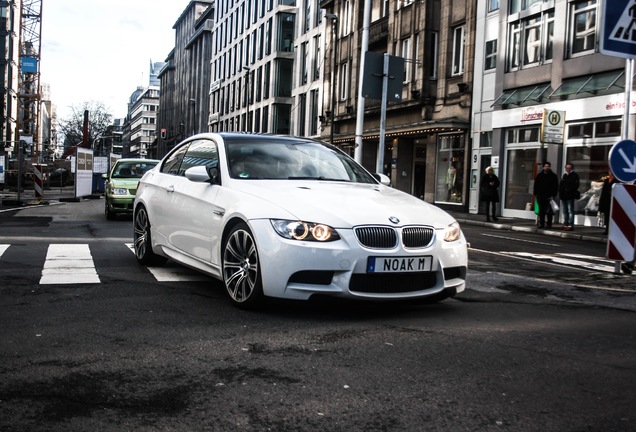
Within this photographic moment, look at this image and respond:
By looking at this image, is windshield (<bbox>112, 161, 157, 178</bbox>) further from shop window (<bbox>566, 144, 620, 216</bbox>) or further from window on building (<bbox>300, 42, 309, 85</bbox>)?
window on building (<bbox>300, 42, 309, 85</bbox>)

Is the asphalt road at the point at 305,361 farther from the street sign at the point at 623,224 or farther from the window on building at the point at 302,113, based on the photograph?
the window on building at the point at 302,113

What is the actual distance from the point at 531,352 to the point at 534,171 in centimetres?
2039

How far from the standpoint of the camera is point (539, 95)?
78.6ft

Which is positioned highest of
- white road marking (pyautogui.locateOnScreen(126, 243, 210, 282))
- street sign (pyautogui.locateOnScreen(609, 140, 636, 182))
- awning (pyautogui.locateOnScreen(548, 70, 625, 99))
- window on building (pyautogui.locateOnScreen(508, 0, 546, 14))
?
window on building (pyautogui.locateOnScreen(508, 0, 546, 14))

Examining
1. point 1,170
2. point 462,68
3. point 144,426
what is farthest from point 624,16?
point 1,170

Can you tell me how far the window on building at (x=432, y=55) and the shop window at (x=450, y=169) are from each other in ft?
10.6

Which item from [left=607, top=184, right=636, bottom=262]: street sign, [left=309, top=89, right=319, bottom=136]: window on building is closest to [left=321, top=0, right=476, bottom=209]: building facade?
[left=309, top=89, right=319, bottom=136]: window on building

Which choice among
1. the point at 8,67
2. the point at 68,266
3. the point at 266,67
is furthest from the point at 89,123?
the point at 68,266

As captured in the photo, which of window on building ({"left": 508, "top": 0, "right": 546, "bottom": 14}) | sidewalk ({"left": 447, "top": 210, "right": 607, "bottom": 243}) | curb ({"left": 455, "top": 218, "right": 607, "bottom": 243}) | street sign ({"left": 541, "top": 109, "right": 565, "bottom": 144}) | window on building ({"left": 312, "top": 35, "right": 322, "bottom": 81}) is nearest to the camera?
curb ({"left": 455, "top": 218, "right": 607, "bottom": 243})

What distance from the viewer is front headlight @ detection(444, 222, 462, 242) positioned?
17.5 feet

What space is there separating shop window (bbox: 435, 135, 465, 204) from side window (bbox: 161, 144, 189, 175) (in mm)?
22367

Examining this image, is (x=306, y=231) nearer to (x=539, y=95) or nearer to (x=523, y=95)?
(x=539, y=95)

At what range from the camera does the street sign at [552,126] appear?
2142cm

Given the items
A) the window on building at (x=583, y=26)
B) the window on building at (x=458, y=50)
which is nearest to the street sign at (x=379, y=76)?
the window on building at (x=583, y=26)
